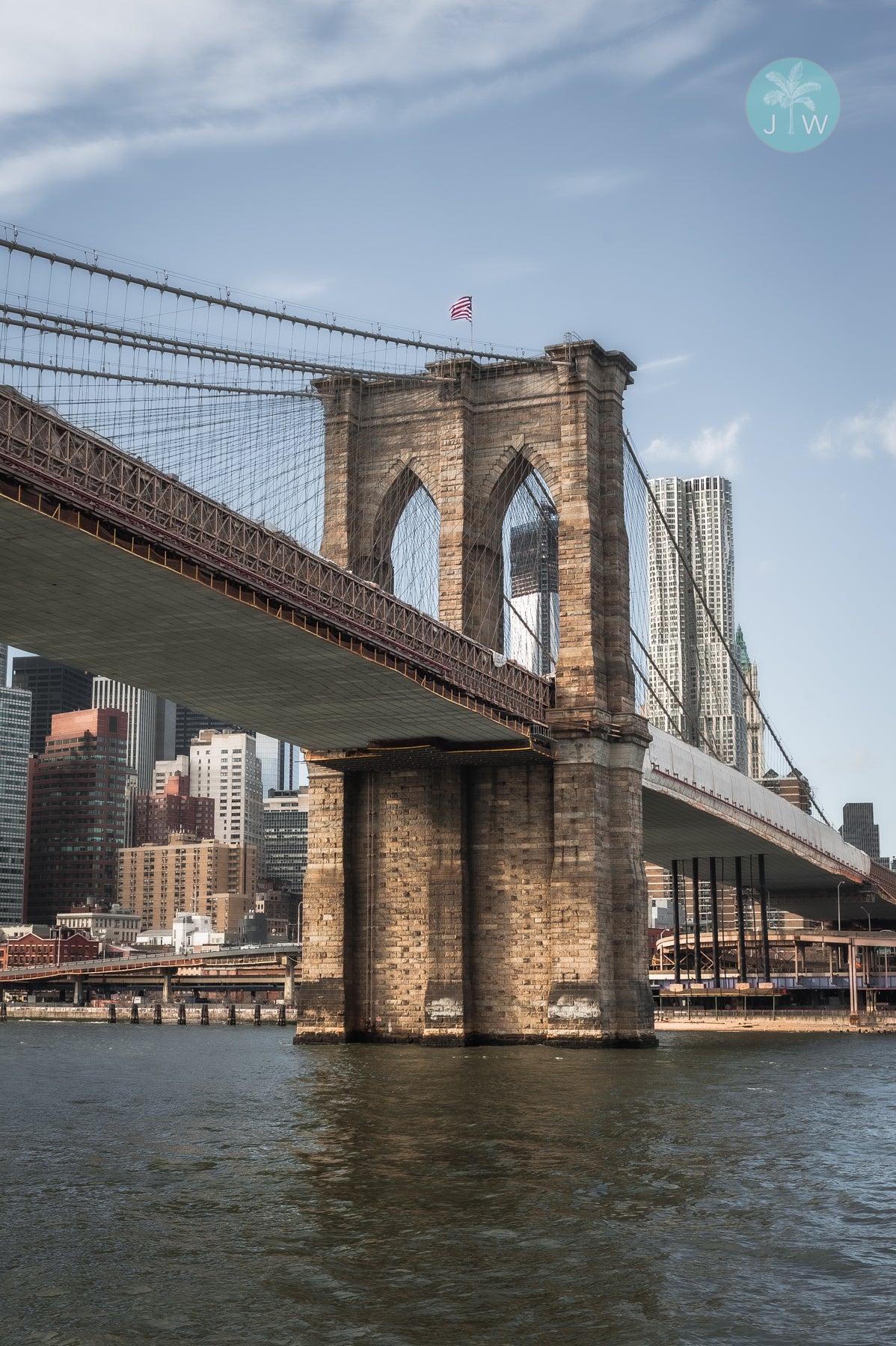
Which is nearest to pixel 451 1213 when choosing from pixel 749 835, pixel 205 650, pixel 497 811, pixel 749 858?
pixel 205 650

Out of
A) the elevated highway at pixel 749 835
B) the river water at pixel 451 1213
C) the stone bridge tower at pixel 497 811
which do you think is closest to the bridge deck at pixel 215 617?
the stone bridge tower at pixel 497 811

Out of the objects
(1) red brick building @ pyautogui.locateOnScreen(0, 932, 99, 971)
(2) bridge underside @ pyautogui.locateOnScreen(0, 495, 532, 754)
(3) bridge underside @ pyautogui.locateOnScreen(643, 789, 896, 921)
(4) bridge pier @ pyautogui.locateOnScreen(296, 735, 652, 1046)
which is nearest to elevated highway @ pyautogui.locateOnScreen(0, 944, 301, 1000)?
(1) red brick building @ pyautogui.locateOnScreen(0, 932, 99, 971)

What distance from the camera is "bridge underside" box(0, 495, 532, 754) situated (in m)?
39.3

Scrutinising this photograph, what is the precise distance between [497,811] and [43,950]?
139 meters

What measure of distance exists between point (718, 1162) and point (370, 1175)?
22.1 ft

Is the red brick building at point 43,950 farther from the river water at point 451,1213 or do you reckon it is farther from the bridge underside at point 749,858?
the river water at point 451,1213

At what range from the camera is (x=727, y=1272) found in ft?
65.6

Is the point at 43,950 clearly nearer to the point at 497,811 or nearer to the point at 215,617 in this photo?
the point at 497,811

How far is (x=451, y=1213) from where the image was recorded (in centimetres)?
2388

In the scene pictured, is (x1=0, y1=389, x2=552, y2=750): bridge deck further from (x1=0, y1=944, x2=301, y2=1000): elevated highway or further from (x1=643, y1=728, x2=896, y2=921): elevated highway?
(x1=0, y1=944, x2=301, y2=1000): elevated highway

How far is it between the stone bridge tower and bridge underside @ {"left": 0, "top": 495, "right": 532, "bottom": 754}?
365 centimetres

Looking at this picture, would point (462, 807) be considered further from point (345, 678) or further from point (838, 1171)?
point (838, 1171)

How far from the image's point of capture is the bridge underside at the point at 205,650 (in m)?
39.3

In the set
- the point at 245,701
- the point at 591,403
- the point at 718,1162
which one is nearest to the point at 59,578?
the point at 245,701
